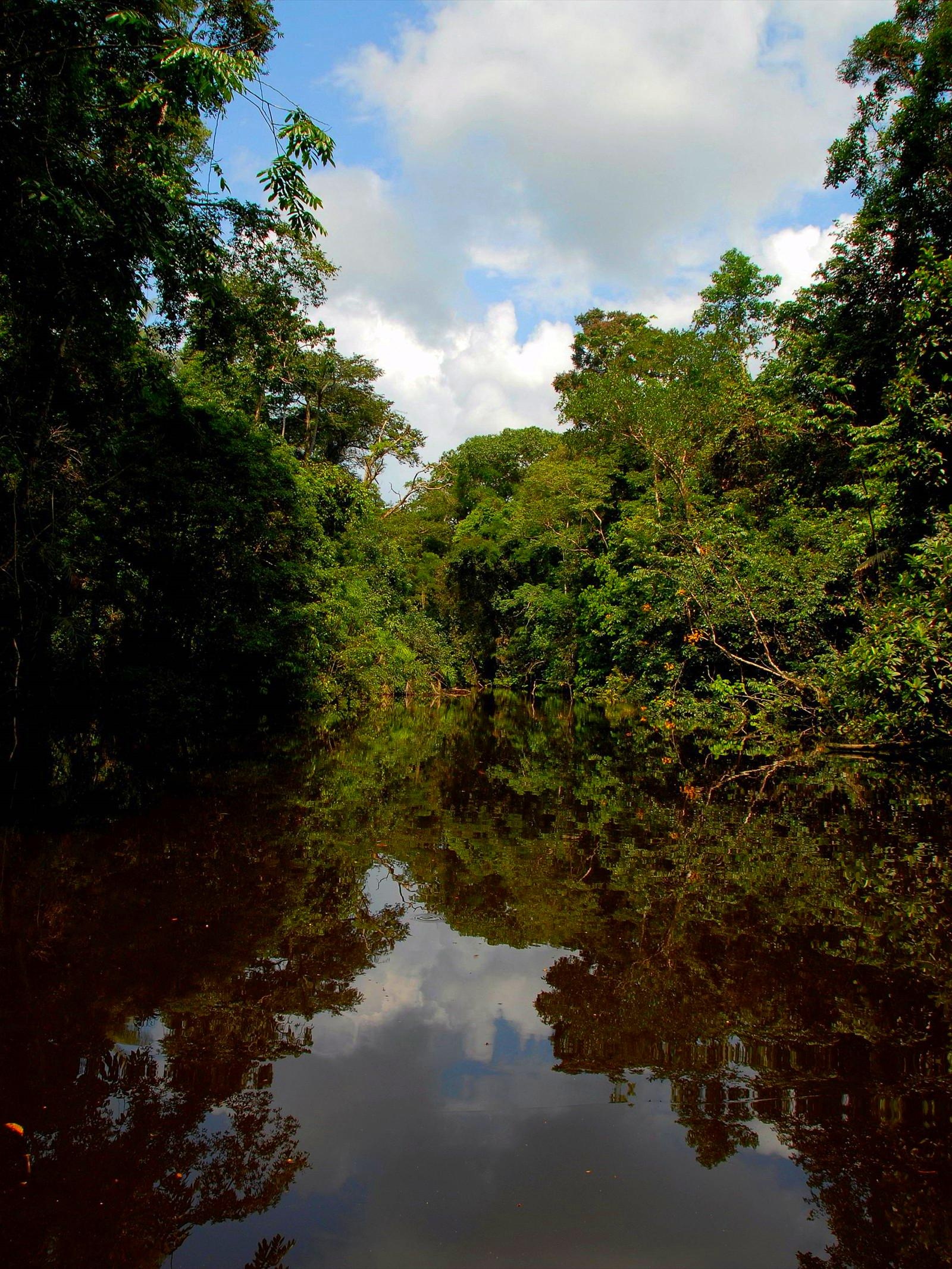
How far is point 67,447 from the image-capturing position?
32.3 ft

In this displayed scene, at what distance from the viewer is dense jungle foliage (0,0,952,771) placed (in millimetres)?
7285

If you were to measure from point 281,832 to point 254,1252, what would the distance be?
4745 mm

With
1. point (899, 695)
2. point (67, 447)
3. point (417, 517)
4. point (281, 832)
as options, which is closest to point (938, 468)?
point (899, 695)

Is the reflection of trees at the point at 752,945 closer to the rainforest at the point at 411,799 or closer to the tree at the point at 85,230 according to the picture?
the rainforest at the point at 411,799

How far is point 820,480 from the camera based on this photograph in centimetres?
1410

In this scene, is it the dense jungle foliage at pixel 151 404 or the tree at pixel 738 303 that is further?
the tree at pixel 738 303

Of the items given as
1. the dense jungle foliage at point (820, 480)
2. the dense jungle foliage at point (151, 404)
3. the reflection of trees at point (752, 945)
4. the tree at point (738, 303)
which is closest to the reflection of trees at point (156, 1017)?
the reflection of trees at point (752, 945)

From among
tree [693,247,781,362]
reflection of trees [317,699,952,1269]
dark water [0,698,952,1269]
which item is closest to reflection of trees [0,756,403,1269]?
dark water [0,698,952,1269]

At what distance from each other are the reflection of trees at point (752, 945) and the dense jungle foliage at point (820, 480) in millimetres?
2015

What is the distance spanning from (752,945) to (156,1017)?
3214mm

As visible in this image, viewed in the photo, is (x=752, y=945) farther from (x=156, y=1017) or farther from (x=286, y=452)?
(x=286, y=452)

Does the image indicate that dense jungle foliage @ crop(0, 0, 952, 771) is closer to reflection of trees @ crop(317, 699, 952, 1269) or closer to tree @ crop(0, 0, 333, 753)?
tree @ crop(0, 0, 333, 753)

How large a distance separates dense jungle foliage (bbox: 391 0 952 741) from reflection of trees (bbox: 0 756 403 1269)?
7.15 m

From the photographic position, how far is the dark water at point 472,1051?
2.36m
